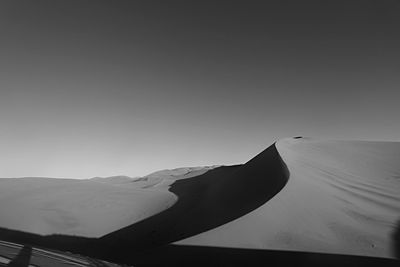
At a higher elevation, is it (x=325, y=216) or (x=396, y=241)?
(x=325, y=216)

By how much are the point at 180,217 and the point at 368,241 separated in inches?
356

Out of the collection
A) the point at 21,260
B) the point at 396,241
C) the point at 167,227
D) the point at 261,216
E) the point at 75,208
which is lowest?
the point at 396,241

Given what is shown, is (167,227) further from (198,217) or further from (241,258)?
(241,258)

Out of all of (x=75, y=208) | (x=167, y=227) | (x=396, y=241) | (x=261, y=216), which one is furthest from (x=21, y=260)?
(x=75, y=208)

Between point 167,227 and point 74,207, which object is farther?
point 74,207

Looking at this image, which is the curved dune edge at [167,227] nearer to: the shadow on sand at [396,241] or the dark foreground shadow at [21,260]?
the dark foreground shadow at [21,260]

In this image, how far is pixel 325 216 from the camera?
38.6 ft

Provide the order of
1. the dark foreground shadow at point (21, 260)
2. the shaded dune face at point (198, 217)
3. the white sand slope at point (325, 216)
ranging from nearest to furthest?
the dark foreground shadow at point (21, 260), the white sand slope at point (325, 216), the shaded dune face at point (198, 217)

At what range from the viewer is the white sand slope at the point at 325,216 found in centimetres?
976

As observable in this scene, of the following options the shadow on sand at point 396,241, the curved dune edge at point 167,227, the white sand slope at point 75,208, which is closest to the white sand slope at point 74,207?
the white sand slope at point 75,208

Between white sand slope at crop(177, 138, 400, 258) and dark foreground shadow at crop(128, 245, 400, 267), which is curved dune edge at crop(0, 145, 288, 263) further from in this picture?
dark foreground shadow at crop(128, 245, 400, 267)

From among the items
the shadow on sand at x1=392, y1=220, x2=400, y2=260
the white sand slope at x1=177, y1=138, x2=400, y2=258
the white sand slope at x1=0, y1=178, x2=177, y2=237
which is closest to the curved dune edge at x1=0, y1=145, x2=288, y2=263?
the white sand slope at x1=177, y1=138, x2=400, y2=258

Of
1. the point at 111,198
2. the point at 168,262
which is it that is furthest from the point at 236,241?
the point at 111,198

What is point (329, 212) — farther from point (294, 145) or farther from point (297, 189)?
point (294, 145)
